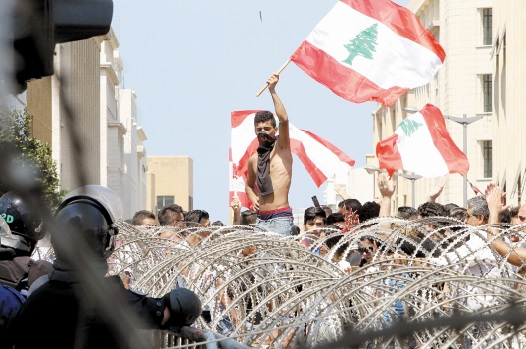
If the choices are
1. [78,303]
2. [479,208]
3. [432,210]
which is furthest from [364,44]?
[78,303]

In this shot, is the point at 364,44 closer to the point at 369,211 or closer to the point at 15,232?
the point at 369,211

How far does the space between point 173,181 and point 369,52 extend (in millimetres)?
127295

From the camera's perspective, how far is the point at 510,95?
115 ft

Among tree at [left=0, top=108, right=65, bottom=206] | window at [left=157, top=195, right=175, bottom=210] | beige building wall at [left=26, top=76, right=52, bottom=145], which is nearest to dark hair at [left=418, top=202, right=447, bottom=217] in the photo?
beige building wall at [left=26, top=76, right=52, bottom=145]

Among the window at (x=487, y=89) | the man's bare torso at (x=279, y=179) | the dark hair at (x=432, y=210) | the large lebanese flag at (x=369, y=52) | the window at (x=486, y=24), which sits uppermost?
the window at (x=486, y=24)

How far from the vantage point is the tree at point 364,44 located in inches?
593

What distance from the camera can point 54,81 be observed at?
1.33 metres

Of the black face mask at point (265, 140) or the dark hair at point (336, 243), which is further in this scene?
the black face mask at point (265, 140)

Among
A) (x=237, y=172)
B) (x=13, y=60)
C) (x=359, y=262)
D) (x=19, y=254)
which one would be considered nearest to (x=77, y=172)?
(x=13, y=60)

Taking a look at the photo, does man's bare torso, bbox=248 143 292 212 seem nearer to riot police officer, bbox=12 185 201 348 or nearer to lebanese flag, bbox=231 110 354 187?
riot police officer, bbox=12 185 201 348

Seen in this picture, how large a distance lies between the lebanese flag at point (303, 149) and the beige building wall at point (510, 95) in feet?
40.8

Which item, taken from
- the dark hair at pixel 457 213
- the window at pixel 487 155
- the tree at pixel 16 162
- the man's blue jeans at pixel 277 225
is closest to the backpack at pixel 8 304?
the tree at pixel 16 162

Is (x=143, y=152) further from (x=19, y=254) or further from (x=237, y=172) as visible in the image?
(x=19, y=254)

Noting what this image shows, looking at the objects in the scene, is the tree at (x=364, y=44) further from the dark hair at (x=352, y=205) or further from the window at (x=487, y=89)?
the window at (x=487, y=89)
